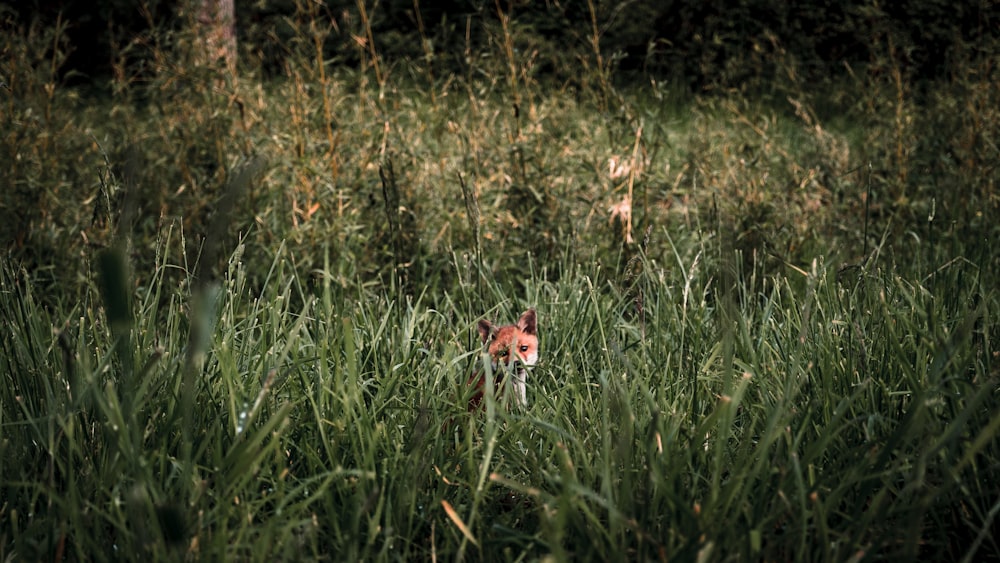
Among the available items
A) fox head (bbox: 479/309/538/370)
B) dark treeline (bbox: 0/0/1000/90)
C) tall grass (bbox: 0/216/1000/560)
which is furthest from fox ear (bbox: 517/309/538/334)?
dark treeline (bbox: 0/0/1000/90)

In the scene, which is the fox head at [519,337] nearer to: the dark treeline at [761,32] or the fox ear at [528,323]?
the fox ear at [528,323]

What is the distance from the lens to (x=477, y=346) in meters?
2.30

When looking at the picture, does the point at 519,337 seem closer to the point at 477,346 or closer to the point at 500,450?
the point at 477,346

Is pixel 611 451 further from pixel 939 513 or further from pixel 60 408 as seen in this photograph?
pixel 60 408

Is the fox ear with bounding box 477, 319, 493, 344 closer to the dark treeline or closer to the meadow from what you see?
the meadow

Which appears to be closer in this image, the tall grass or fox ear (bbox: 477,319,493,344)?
the tall grass

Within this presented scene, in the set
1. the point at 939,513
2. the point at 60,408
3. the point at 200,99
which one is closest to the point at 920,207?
the point at 939,513

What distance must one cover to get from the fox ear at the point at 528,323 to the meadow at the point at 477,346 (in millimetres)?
90

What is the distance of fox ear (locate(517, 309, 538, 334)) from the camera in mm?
2330

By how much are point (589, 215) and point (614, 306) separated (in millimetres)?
684

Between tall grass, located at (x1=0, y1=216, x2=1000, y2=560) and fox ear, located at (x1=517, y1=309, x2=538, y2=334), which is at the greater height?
tall grass, located at (x1=0, y1=216, x2=1000, y2=560)

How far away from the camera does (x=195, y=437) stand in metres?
1.55

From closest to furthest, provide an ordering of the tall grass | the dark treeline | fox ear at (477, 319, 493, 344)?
the tall grass → fox ear at (477, 319, 493, 344) → the dark treeline

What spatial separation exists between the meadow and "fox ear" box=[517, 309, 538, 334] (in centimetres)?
9
